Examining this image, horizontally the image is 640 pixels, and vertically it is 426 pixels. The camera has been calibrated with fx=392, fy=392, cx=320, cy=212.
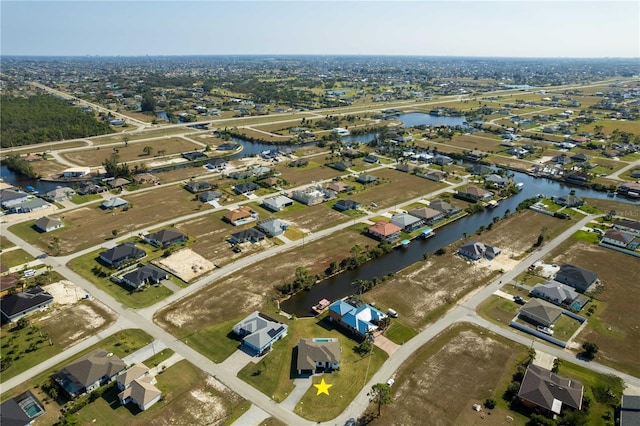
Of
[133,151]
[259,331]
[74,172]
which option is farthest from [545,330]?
[133,151]

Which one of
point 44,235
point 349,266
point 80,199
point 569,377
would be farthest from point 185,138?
point 569,377

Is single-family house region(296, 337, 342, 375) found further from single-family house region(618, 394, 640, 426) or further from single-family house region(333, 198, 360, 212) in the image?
single-family house region(333, 198, 360, 212)

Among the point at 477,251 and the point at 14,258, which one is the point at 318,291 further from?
the point at 14,258

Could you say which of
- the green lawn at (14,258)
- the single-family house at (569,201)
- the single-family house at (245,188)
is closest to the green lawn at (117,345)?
the green lawn at (14,258)

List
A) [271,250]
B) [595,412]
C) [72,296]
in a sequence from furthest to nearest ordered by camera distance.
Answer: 1. [271,250]
2. [72,296]
3. [595,412]

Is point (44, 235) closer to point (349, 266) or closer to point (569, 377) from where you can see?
point (349, 266)

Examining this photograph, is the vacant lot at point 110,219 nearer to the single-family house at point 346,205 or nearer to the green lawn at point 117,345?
the green lawn at point 117,345
